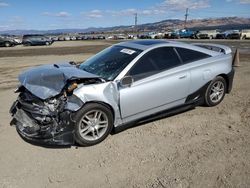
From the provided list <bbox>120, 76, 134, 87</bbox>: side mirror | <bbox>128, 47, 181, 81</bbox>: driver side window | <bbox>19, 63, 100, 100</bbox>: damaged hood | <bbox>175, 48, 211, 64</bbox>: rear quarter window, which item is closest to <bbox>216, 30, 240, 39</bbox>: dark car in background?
<bbox>175, 48, 211, 64</bbox>: rear quarter window

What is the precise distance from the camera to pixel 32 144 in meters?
4.57

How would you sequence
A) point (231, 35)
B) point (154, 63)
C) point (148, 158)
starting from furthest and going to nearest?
point (231, 35), point (154, 63), point (148, 158)

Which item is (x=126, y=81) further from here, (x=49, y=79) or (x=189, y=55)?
(x=189, y=55)

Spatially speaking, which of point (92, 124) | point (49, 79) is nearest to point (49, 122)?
point (92, 124)

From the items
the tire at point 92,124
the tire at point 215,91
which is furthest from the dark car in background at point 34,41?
the tire at point 92,124

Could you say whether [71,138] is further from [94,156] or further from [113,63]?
[113,63]

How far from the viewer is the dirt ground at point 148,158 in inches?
139

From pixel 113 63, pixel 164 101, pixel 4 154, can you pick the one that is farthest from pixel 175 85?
pixel 4 154

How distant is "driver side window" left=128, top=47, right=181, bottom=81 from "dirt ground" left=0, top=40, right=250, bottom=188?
3.38 feet

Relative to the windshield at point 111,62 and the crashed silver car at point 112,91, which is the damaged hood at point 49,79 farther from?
the windshield at point 111,62

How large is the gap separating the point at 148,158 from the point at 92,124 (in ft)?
3.44

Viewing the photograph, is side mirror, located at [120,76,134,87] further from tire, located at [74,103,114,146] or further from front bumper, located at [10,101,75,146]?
front bumper, located at [10,101,75,146]

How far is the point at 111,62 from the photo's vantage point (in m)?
5.17

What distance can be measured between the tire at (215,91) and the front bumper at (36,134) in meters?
3.15
